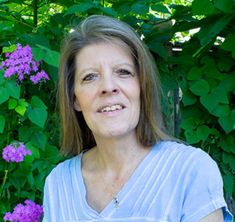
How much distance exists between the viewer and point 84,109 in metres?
1.87

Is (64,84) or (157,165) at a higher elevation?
(64,84)

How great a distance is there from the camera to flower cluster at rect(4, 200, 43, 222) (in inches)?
88.0

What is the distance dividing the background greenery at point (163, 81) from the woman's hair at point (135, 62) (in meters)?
0.31

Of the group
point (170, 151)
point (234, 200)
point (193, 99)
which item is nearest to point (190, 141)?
point (193, 99)

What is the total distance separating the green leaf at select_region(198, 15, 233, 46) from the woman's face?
676mm

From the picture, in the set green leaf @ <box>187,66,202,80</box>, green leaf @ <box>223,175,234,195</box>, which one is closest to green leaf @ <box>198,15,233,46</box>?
green leaf @ <box>187,66,202,80</box>

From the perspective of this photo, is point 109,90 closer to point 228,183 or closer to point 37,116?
point 37,116

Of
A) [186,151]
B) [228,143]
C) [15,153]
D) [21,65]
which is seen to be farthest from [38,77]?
[228,143]

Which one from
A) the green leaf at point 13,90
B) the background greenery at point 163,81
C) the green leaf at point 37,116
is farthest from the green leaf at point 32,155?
the green leaf at point 13,90

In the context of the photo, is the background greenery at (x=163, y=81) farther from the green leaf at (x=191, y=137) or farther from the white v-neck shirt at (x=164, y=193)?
the white v-neck shirt at (x=164, y=193)

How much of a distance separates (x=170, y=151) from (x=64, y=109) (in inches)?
16.7

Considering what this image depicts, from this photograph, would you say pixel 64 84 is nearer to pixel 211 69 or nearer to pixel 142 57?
pixel 142 57

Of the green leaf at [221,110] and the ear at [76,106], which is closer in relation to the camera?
the ear at [76,106]

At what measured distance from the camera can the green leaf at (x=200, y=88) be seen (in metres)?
2.55
